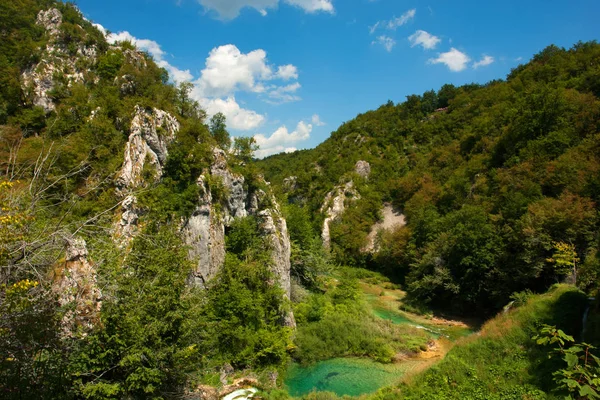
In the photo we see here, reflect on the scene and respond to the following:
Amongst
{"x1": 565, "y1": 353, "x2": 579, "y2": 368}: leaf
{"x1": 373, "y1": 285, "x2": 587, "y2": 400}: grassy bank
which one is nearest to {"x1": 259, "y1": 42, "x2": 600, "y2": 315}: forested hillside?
{"x1": 373, "y1": 285, "x2": 587, "y2": 400}: grassy bank

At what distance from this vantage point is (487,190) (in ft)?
113

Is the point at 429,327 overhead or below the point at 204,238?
below

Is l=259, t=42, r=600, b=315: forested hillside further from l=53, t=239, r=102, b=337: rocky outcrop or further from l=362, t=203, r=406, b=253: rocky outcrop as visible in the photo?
l=53, t=239, r=102, b=337: rocky outcrop

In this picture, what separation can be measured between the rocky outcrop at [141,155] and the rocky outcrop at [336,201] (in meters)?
33.2

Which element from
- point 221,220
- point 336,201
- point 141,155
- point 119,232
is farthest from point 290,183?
point 119,232

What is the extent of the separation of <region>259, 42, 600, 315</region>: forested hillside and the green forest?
233 mm

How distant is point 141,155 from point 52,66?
581 inches

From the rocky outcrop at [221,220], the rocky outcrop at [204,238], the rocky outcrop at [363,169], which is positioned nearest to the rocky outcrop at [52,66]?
the rocky outcrop at [221,220]

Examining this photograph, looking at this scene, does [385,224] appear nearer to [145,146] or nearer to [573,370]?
[145,146]

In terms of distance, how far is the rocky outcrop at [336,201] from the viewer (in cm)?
5200

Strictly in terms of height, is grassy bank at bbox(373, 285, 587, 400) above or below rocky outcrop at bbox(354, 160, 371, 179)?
below

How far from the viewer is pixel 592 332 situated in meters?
10.4

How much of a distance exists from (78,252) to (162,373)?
207 inches

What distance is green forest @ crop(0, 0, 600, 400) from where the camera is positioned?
704 cm
